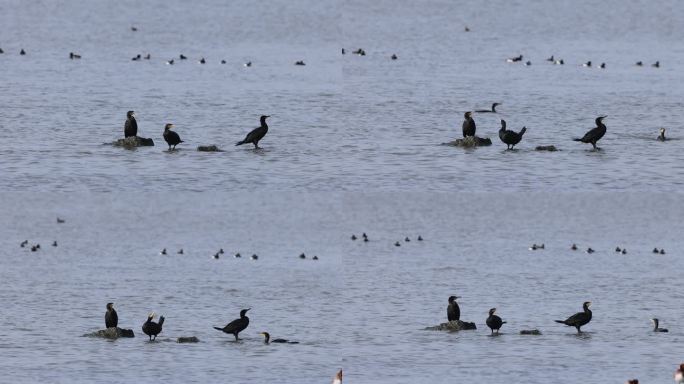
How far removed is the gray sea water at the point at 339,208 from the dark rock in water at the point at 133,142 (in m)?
0.59

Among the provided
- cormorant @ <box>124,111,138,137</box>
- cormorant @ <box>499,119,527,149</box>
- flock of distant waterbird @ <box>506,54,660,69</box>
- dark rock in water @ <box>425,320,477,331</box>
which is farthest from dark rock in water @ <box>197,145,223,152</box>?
flock of distant waterbird @ <box>506,54,660,69</box>

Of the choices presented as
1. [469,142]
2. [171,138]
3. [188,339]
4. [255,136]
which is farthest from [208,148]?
[469,142]

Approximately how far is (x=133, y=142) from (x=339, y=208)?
1556 inches

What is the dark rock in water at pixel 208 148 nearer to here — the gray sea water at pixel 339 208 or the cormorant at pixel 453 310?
the gray sea water at pixel 339 208

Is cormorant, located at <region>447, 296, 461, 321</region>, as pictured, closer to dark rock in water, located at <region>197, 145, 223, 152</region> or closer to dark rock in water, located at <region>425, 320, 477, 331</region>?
dark rock in water, located at <region>425, 320, 477, 331</region>

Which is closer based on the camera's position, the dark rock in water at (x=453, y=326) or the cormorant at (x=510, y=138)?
the dark rock in water at (x=453, y=326)

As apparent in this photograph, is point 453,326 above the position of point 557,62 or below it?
below

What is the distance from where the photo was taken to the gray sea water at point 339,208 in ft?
109

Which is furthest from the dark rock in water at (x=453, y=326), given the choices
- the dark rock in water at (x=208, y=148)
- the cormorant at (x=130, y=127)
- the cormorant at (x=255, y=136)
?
the cormorant at (x=130, y=127)

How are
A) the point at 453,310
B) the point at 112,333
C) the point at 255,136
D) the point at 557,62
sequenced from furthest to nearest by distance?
1. the point at 557,62
2. the point at 255,136
3. the point at 453,310
4. the point at 112,333

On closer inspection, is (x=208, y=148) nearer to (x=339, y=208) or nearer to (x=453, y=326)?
(x=453, y=326)

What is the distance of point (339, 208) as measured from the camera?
77438 millimetres

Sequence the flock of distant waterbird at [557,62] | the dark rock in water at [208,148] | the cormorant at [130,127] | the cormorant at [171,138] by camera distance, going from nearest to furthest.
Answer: the dark rock in water at [208,148]
the cormorant at [171,138]
the cormorant at [130,127]
the flock of distant waterbird at [557,62]

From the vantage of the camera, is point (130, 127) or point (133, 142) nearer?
point (133, 142)
